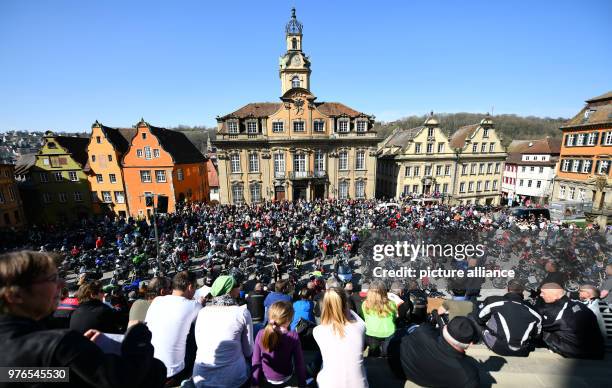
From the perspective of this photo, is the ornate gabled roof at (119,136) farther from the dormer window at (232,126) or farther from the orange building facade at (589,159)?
the orange building facade at (589,159)

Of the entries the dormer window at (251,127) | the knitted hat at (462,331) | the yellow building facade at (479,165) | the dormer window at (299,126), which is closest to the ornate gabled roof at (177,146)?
the dormer window at (251,127)

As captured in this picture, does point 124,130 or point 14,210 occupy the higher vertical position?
point 124,130

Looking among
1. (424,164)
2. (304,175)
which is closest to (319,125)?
(304,175)

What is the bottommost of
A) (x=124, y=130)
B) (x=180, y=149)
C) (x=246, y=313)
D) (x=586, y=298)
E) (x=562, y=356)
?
(x=562, y=356)

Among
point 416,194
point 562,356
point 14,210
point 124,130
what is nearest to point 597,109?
point 416,194

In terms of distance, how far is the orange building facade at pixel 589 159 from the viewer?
82.2 ft

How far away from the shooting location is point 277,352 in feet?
10.3

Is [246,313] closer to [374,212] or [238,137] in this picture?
[374,212]

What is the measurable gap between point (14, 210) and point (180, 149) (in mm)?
16922

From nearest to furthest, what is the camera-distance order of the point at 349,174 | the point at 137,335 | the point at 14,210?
1. the point at 137,335
2. the point at 14,210
3. the point at 349,174

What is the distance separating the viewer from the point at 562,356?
13.5ft

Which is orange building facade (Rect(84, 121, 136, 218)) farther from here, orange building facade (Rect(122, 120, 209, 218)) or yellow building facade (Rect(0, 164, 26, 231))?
yellow building facade (Rect(0, 164, 26, 231))

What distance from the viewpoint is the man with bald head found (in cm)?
398

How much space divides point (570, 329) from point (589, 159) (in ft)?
114
